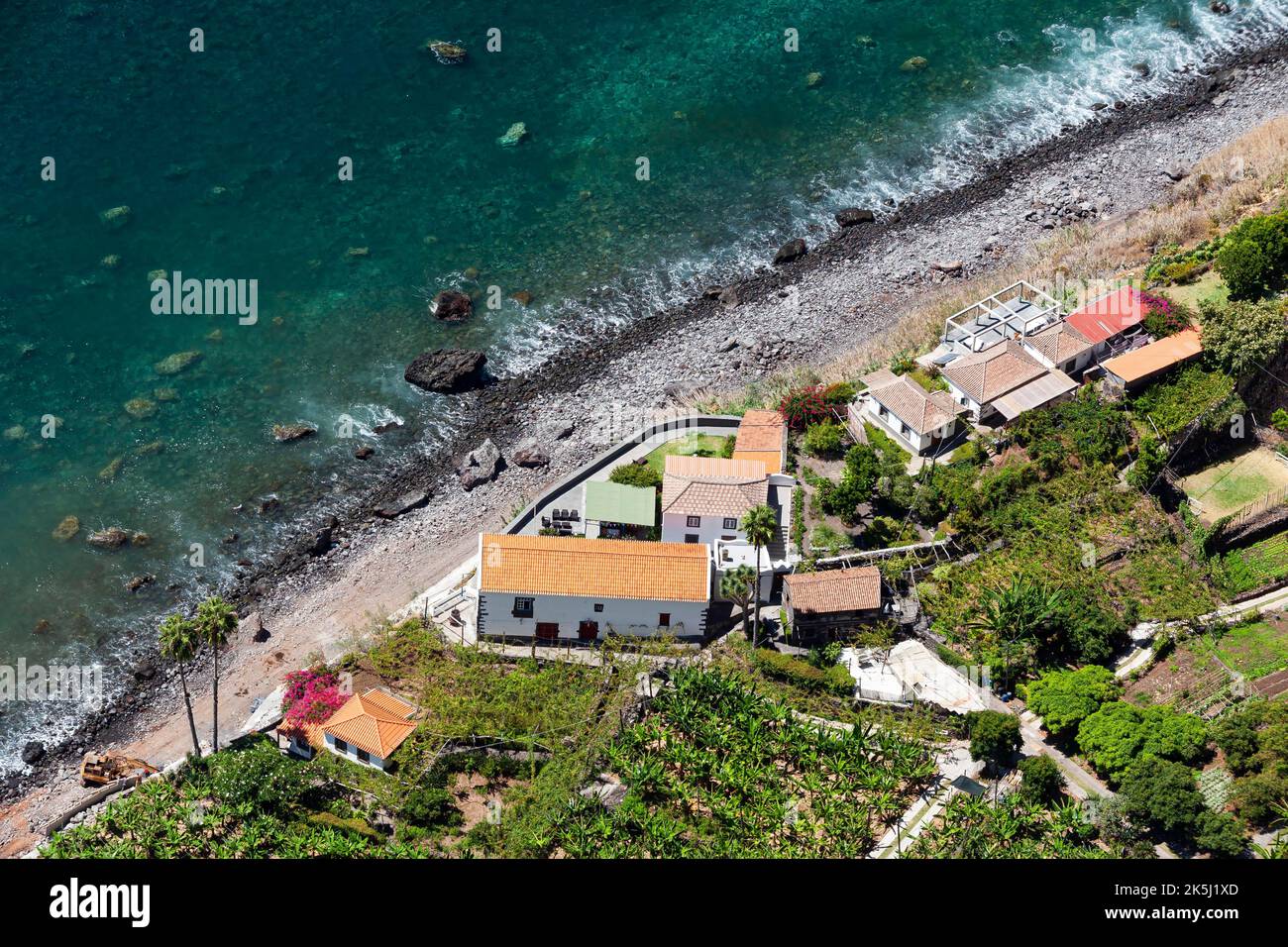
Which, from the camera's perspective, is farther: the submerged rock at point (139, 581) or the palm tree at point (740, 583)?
the submerged rock at point (139, 581)

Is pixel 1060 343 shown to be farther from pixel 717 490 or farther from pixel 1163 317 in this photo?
pixel 717 490

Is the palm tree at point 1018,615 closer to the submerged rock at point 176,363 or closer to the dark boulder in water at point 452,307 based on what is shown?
the dark boulder in water at point 452,307

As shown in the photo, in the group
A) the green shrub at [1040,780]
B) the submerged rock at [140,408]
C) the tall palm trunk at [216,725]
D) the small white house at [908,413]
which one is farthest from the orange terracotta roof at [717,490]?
the submerged rock at [140,408]

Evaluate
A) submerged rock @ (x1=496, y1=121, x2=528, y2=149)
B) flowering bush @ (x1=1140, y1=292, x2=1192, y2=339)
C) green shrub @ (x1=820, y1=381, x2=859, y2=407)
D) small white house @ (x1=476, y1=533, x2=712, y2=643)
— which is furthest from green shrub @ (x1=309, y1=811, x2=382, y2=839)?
submerged rock @ (x1=496, y1=121, x2=528, y2=149)

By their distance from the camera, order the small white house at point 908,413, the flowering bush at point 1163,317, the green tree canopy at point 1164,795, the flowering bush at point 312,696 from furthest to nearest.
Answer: the flowering bush at point 1163,317
the small white house at point 908,413
the flowering bush at point 312,696
the green tree canopy at point 1164,795

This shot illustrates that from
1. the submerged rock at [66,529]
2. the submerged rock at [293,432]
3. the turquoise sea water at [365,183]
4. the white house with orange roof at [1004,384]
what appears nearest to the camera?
the white house with orange roof at [1004,384]

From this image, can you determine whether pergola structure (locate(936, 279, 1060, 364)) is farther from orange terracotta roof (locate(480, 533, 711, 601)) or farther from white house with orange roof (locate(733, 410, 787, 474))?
orange terracotta roof (locate(480, 533, 711, 601))
